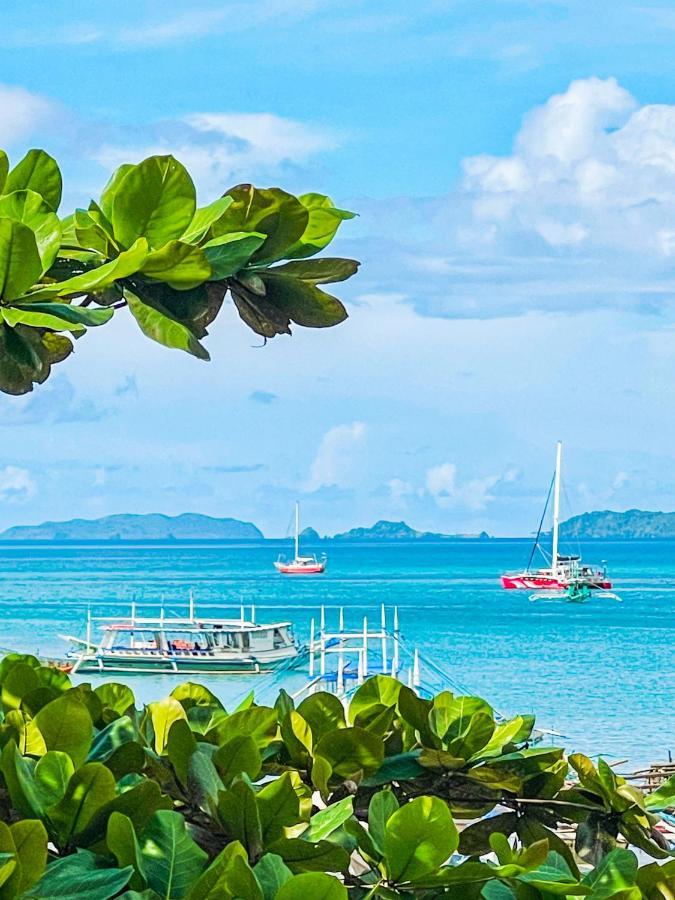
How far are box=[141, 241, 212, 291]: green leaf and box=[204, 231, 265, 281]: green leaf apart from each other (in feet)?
0.06

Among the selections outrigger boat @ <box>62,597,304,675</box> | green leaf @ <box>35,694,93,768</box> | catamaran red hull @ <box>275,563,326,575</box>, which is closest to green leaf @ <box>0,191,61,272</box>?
green leaf @ <box>35,694,93,768</box>

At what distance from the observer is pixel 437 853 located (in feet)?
2.62

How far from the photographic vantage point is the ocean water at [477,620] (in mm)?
28422

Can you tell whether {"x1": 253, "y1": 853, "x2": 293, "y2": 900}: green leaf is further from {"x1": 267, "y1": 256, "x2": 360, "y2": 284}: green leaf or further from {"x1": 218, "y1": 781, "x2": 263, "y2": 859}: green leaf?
{"x1": 267, "y1": 256, "x2": 360, "y2": 284}: green leaf

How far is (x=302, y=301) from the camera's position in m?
0.96

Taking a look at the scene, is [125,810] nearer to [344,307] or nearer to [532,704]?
[344,307]

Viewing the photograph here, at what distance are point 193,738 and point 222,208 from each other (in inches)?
14.9

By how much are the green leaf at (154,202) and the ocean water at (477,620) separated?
1293 centimetres

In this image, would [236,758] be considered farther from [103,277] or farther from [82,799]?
[103,277]

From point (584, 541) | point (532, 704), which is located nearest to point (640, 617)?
point (532, 704)

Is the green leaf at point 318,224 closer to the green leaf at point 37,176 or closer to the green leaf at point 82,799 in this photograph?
the green leaf at point 37,176

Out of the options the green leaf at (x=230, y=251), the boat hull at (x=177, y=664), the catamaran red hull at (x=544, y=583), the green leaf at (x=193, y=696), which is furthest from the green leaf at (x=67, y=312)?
the catamaran red hull at (x=544, y=583)

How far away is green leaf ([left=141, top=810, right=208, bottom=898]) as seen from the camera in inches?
30.4

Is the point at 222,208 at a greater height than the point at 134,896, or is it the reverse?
the point at 222,208
